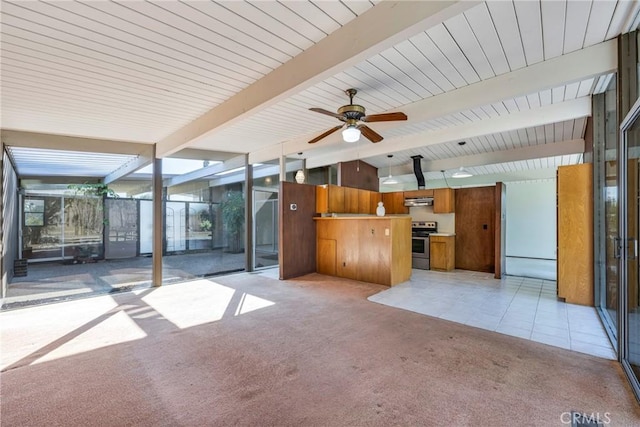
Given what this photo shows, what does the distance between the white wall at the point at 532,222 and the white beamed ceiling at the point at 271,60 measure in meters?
5.58

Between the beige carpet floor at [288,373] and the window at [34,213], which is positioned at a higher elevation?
the window at [34,213]

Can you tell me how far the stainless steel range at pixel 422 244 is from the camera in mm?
6977

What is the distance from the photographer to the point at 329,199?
21.0 feet

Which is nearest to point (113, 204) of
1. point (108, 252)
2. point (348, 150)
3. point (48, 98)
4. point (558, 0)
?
point (108, 252)

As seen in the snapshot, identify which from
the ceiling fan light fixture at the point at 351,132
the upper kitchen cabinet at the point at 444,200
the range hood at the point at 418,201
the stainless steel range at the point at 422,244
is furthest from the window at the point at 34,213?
the upper kitchen cabinet at the point at 444,200

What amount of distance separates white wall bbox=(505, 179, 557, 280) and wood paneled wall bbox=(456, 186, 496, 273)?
79.2 inches

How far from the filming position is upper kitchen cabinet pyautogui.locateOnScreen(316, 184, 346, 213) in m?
6.39

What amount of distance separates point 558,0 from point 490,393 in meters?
2.81

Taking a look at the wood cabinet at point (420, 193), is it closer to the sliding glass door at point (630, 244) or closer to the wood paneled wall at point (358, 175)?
the wood paneled wall at point (358, 175)

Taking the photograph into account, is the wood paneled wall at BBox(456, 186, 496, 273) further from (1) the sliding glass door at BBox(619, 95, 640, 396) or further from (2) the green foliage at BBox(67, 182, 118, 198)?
(2) the green foliage at BBox(67, 182, 118, 198)

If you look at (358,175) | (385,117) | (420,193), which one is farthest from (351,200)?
(385,117)

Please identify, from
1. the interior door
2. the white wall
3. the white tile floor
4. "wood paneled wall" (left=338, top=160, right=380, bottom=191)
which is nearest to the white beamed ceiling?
the white tile floor

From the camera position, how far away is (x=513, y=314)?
3725mm

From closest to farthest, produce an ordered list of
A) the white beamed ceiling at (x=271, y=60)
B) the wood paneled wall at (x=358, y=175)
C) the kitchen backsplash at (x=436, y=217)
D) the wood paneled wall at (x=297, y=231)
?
the white beamed ceiling at (x=271, y=60), the wood paneled wall at (x=297, y=231), the kitchen backsplash at (x=436, y=217), the wood paneled wall at (x=358, y=175)
